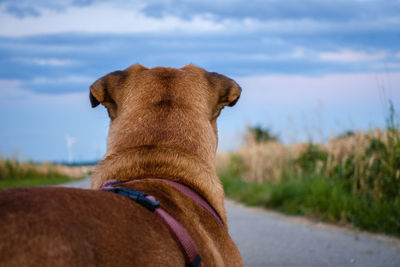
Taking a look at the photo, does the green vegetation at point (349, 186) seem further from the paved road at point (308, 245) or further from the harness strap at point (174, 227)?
the harness strap at point (174, 227)

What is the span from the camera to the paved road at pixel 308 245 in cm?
528

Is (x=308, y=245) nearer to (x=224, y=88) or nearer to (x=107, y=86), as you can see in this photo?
(x=224, y=88)

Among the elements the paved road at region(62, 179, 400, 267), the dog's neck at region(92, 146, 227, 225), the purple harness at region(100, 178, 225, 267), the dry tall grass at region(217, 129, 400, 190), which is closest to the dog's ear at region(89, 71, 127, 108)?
the dog's neck at region(92, 146, 227, 225)

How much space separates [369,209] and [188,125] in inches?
215

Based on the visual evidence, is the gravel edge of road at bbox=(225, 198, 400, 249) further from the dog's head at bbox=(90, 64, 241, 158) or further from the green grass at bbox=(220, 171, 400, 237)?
the dog's head at bbox=(90, 64, 241, 158)

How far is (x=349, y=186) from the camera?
28.2ft

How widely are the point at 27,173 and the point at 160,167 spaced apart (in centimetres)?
2816

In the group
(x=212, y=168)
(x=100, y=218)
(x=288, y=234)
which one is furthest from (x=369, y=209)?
(x=100, y=218)

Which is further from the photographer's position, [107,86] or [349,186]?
[349,186]

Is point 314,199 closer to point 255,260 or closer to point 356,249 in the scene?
point 356,249

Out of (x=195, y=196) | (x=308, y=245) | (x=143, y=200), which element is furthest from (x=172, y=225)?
(x=308, y=245)

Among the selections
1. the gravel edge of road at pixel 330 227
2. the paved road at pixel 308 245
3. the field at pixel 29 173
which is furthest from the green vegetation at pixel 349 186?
the field at pixel 29 173

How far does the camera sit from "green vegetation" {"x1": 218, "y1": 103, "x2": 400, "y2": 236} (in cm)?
727

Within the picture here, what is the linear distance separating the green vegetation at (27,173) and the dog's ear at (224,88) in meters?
20.8
